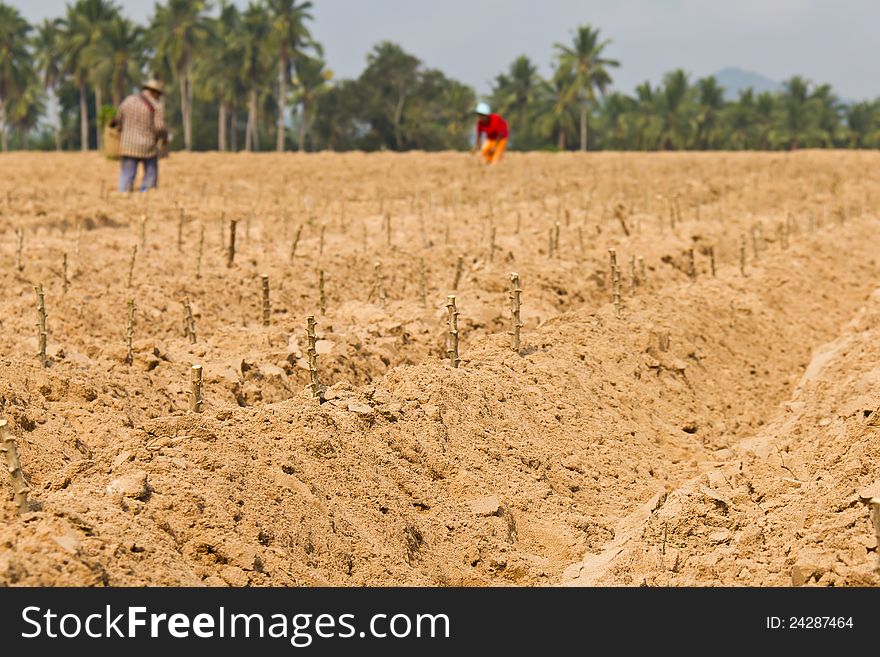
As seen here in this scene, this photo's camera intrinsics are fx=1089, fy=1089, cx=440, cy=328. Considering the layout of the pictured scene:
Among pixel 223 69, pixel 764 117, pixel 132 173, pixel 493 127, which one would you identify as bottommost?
pixel 132 173

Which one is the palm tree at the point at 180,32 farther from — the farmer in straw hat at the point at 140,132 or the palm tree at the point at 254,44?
the farmer in straw hat at the point at 140,132

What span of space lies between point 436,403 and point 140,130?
364 inches

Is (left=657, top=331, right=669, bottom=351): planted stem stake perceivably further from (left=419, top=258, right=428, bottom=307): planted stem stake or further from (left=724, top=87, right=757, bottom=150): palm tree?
(left=724, top=87, right=757, bottom=150): palm tree

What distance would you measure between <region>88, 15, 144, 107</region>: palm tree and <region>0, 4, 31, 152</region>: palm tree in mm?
7092

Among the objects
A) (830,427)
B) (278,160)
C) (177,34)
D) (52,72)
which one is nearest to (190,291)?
(830,427)

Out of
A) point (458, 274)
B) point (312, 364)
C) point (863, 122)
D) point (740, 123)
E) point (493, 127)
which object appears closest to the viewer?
point (312, 364)

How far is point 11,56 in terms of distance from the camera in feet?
171

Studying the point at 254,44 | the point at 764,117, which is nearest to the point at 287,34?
the point at 254,44

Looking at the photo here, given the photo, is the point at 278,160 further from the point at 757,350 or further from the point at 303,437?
the point at 303,437

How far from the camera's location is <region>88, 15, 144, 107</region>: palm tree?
45812 mm

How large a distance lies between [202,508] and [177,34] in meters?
45.1

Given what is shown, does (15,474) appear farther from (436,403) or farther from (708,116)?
(708,116)

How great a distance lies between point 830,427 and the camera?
6.75 metres
